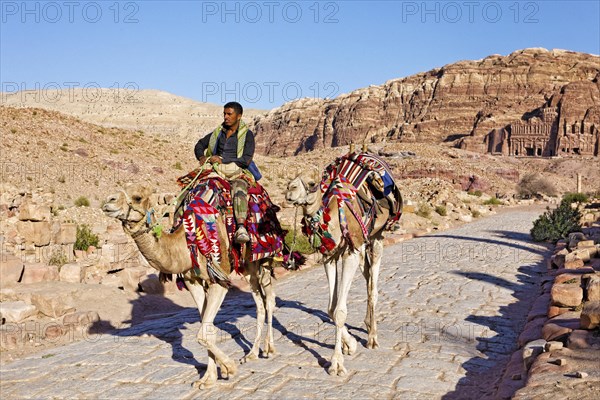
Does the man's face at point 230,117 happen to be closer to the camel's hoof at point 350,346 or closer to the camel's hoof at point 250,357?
the camel's hoof at point 250,357

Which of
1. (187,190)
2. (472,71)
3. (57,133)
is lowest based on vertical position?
(187,190)

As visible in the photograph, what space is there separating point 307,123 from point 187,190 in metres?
149

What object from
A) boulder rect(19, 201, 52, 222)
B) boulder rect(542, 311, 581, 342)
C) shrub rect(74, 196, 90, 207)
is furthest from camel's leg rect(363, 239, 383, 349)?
shrub rect(74, 196, 90, 207)

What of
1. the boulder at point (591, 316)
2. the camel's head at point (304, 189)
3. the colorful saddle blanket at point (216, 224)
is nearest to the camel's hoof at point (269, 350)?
the colorful saddle blanket at point (216, 224)

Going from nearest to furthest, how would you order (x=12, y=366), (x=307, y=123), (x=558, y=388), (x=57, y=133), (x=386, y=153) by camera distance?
1. (x=558, y=388)
2. (x=12, y=366)
3. (x=57, y=133)
4. (x=386, y=153)
5. (x=307, y=123)

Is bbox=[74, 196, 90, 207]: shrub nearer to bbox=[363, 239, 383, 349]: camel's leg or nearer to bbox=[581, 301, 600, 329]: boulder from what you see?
bbox=[363, 239, 383, 349]: camel's leg

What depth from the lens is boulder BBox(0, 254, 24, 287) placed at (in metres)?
10.9

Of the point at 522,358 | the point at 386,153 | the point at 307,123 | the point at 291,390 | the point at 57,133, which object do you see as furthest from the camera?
the point at 307,123

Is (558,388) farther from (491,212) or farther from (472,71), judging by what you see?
(472,71)

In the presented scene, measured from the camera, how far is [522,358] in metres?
6.25

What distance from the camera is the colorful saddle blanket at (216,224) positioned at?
5.81 m

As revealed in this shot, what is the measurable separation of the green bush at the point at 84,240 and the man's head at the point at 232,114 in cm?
1045

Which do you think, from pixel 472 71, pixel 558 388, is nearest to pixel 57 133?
pixel 558 388

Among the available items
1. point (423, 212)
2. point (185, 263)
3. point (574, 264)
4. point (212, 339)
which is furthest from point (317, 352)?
point (423, 212)
